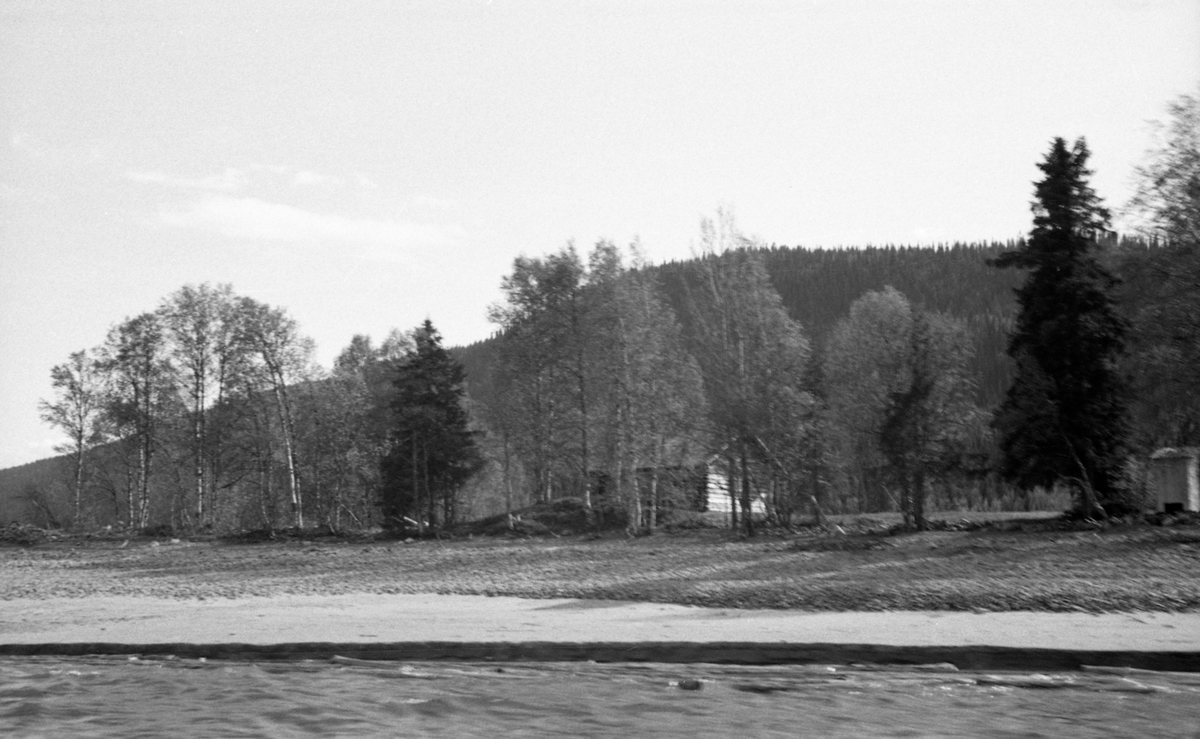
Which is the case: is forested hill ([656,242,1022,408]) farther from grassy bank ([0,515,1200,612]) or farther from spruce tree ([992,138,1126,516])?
grassy bank ([0,515,1200,612])

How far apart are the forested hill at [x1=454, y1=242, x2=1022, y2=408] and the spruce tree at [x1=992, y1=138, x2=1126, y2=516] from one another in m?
72.6

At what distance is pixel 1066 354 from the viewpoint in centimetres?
2941

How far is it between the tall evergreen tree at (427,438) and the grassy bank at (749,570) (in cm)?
1084

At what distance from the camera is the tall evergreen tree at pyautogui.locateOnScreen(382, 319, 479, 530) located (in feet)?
149

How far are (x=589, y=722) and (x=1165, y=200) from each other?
20745mm

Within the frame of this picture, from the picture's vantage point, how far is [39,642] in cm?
1300

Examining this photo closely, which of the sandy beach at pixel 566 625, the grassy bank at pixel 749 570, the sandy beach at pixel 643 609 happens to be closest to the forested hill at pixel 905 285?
the grassy bank at pixel 749 570

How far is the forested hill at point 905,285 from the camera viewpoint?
11150 centimetres

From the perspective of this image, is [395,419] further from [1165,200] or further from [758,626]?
[758,626]

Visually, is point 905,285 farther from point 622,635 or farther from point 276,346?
point 622,635

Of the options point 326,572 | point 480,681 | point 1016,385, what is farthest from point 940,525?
point 480,681

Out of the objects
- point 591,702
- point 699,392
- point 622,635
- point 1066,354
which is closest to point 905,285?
point 699,392

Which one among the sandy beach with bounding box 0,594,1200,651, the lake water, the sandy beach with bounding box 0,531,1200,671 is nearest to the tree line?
the sandy beach with bounding box 0,531,1200,671

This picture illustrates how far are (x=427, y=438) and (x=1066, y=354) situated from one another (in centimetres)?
→ 2560
